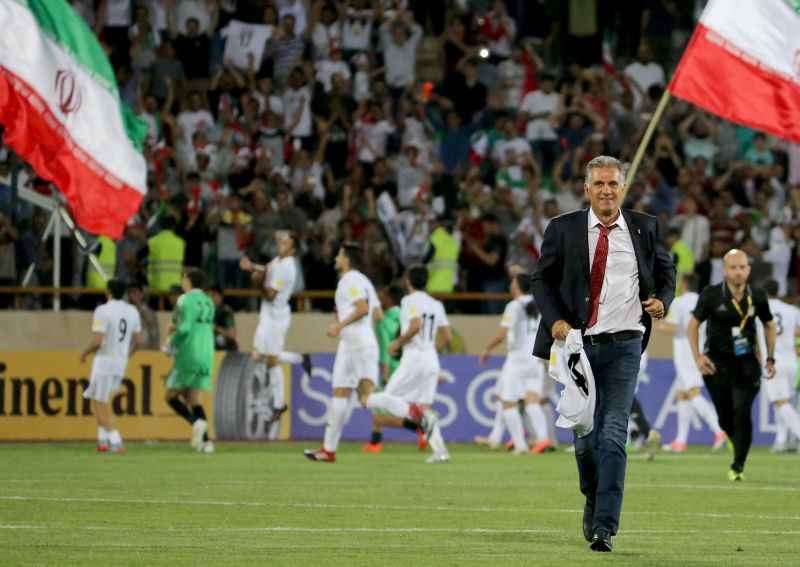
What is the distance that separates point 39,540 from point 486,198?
60.3 ft

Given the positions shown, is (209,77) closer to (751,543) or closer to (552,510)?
(552,510)

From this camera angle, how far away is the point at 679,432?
83.6ft

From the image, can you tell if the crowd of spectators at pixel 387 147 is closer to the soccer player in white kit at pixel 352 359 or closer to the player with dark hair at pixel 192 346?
the player with dark hair at pixel 192 346

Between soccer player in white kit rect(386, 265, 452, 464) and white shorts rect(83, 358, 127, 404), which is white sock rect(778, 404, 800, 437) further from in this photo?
white shorts rect(83, 358, 127, 404)

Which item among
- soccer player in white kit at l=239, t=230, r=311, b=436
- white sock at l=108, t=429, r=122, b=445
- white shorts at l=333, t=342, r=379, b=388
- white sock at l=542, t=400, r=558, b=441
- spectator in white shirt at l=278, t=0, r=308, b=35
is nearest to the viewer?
white shorts at l=333, t=342, r=379, b=388

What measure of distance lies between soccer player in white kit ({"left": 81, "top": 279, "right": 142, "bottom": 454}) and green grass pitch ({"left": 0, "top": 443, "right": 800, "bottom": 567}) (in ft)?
6.15

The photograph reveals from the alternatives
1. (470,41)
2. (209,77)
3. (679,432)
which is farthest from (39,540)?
(470,41)

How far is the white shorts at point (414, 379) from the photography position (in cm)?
2275

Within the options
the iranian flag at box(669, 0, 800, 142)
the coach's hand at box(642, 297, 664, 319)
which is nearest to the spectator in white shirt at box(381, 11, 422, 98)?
the iranian flag at box(669, 0, 800, 142)

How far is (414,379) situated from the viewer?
2283 centimetres

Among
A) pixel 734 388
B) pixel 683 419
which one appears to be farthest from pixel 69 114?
pixel 683 419

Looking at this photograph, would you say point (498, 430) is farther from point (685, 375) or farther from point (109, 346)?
point (109, 346)

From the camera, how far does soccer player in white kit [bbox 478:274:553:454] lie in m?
24.2

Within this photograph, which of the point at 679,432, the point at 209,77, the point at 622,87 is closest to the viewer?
the point at 679,432
